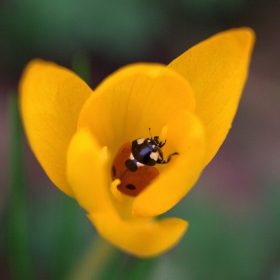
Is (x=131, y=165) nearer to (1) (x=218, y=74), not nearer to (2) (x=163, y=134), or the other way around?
(2) (x=163, y=134)

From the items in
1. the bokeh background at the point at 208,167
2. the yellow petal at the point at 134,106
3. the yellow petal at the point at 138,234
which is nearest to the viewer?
the yellow petal at the point at 138,234

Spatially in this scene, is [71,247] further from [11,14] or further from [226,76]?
[11,14]

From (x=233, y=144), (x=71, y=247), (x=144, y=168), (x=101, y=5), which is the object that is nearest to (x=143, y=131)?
(x=144, y=168)

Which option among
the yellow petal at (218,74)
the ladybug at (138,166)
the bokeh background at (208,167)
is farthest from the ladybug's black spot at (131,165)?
the bokeh background at (208,167)

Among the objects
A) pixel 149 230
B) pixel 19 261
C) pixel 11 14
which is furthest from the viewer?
pixel 11 14

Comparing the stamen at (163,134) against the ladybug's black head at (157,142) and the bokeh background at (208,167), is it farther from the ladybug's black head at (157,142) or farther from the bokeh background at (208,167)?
the bokeh background at (208,167)
